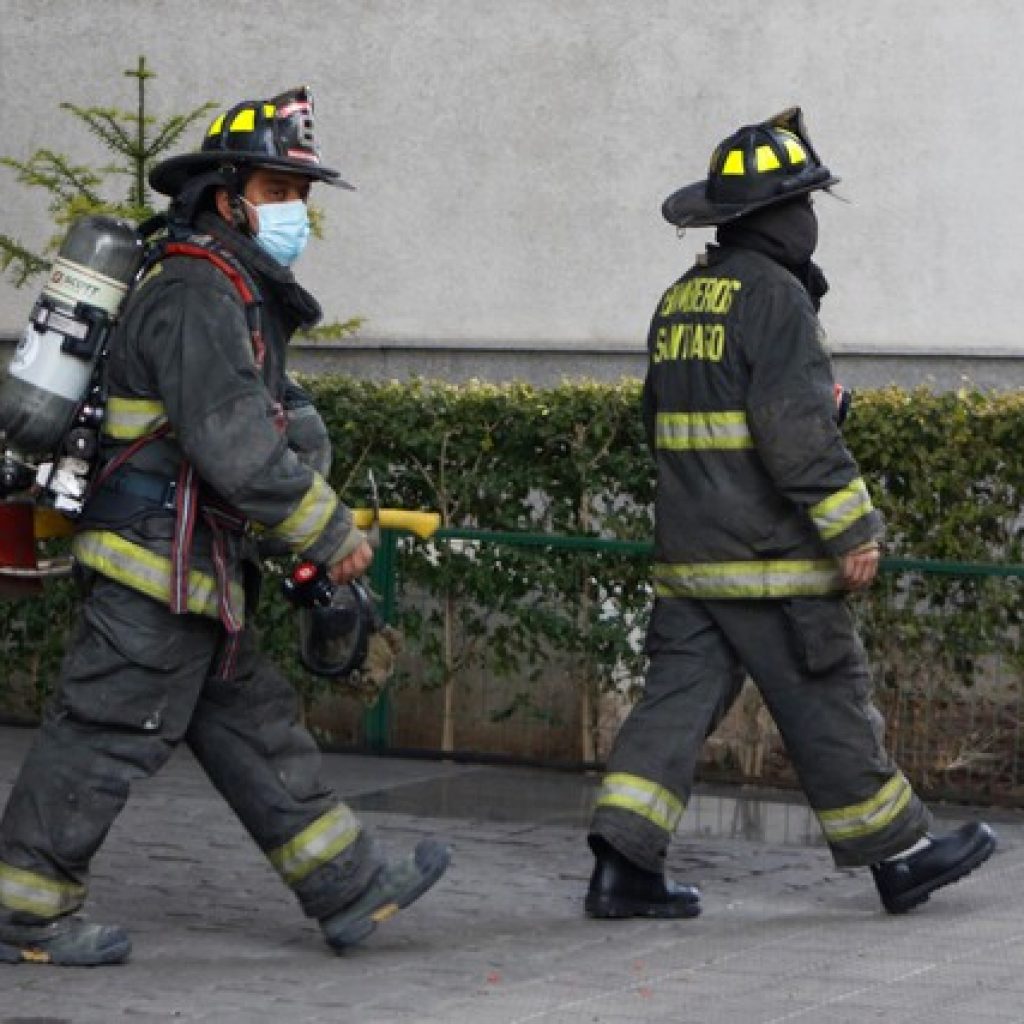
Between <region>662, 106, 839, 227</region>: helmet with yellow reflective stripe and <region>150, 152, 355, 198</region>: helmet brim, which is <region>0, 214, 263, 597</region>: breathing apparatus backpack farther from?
<region>662, 106, 839, 227</region>: helmet with yellow reflective stripe

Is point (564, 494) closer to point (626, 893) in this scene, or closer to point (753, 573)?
point (753, 573)

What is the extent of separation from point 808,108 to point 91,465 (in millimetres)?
9571

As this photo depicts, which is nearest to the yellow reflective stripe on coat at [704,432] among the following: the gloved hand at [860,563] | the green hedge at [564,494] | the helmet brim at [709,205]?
the gloved hand at [860,563]

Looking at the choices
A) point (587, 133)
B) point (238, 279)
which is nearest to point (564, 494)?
point (238, 279)

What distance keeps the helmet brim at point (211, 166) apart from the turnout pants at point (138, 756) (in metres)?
0.99

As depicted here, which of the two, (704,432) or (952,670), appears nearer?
(704,432)

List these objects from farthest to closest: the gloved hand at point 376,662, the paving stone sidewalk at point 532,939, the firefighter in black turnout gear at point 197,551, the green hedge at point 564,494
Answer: the green hedge at point 564,494 → the gloved hand at point 376,662 → the firefighter in black turnout gear at point 197,551 → the paving stone sidewalk at point 532,939

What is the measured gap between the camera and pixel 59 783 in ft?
19.8

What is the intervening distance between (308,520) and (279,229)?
74cm

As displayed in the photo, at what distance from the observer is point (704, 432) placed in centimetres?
674

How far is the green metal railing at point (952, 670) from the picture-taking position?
28.0 feet

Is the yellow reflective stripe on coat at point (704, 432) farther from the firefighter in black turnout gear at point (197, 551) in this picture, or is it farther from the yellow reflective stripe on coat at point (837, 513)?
the firefighter in black turnout gear at point (197, 551)

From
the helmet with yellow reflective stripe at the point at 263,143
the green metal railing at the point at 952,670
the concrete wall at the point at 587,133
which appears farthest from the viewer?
the concrete wall at the point at 587,133

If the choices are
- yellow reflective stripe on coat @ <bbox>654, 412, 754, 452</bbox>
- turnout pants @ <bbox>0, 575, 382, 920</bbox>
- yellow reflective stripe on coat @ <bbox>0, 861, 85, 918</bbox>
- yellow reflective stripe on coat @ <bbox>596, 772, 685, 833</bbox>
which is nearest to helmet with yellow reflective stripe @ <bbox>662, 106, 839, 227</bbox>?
yellow reflective stripe on coat @ <bbox>654, 412, 754, 452</bbox>
